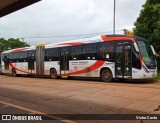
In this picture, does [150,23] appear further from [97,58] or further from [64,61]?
[97,58]

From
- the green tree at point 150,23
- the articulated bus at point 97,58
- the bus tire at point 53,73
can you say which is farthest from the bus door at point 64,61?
A: the green tree at point 150,23

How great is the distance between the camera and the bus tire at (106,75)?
65.6 ft

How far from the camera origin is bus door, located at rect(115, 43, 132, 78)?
18688 millimetres

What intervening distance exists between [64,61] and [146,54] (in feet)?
25.0

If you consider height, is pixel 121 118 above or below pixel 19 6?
below

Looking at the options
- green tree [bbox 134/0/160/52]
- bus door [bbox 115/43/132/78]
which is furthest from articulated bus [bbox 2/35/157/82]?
green tree [bbox 134/0/160/52]

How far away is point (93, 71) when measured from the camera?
70.1 feet

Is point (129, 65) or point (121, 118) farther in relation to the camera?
point (129, 65)

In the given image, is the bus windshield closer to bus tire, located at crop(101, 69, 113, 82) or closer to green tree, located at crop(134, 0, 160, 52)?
bus tire, located at crop(101, 69, 113, 82)

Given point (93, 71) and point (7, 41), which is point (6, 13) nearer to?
point (93, 71)

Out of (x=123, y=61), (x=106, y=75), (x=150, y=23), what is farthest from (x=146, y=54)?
(x=150, y=23)

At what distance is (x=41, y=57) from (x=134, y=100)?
17.1 metres

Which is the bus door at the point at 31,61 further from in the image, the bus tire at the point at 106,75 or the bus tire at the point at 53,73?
the bus tire at the point at 106,75

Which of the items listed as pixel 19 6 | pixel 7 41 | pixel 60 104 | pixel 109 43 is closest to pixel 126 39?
pixel 109 43
